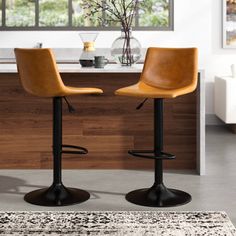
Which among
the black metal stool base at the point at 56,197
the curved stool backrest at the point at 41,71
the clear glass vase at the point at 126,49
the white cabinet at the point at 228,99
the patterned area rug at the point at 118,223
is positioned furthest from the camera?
the white cabinet at the point at 228,99

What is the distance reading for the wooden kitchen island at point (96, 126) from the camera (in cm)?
451

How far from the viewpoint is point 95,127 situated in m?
4.55

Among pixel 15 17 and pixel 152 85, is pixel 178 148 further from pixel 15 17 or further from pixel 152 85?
pixel 15 17

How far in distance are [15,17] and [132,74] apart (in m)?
3.72

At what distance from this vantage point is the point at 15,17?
7.68 m

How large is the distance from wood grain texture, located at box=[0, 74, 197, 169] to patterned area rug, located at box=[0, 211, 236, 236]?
1232mm

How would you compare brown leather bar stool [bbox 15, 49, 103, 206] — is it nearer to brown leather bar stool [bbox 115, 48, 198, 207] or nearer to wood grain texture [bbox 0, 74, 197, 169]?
brown leather bar stool [bbox 115, 48, 198, 207]

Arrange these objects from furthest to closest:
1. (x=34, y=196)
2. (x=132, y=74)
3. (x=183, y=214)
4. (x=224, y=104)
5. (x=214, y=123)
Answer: (x=214, y=123) < (x=224, y=104) < (x=132, y=74) < (x=34, y=196) < (x=183, y=214)

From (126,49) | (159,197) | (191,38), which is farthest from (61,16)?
(159,197)

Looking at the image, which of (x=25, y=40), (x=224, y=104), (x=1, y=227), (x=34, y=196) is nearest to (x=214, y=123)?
(x=224, y=104)

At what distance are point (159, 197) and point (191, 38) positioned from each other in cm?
425

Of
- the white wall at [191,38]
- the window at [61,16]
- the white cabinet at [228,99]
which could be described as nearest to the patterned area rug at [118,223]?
the white cabinet at [228,99]

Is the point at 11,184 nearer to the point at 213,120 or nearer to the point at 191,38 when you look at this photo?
the point at 213,120

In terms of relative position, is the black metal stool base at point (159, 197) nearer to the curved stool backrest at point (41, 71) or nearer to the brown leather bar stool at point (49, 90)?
the brown leather bar stool at point (49, 90)
